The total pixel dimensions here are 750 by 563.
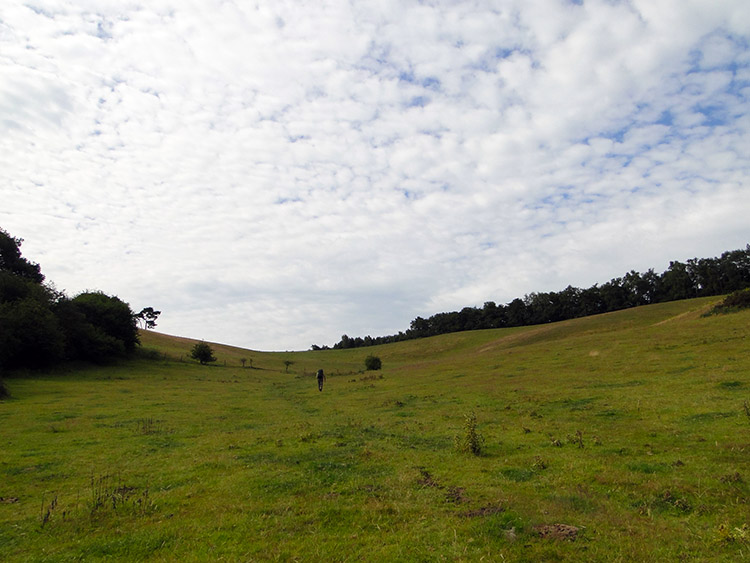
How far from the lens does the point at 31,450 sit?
16.7 m

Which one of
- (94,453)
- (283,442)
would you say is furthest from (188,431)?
(283,442)

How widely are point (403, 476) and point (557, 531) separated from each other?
15.9 feet

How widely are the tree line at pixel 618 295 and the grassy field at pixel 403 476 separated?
4774 inches

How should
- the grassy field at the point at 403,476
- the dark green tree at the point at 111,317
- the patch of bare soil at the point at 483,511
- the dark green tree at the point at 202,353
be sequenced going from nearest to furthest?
the grassy field at the point at 403,476, the patch of bare soil at the point at 483,511, the dark green tree at the point at 111,317, the dark green tree at the point at 202,353

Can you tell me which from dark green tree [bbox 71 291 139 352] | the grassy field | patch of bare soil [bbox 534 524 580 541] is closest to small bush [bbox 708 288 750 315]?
the grassy field

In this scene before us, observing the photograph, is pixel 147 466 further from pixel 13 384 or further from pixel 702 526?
pixel 13 384

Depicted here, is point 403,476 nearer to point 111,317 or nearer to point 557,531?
point 557,531

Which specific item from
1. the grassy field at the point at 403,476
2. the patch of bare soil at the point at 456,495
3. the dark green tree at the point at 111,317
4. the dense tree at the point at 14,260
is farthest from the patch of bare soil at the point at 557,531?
the dense tree at the point at 14,260

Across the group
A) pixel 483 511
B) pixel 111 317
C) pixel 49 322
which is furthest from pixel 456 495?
pixel 111 317

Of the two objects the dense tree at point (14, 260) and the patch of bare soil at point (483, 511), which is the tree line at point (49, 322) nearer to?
the dense tree at point (14, 260)

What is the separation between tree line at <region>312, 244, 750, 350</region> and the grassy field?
12126 centimetres

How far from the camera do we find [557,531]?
7.96m

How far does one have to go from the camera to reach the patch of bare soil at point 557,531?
7.73 m

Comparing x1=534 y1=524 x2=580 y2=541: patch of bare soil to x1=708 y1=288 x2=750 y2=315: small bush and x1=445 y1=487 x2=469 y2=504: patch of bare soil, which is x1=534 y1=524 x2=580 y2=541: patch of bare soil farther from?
x1=708 y1=288 x2=750 y2=315: small bush
